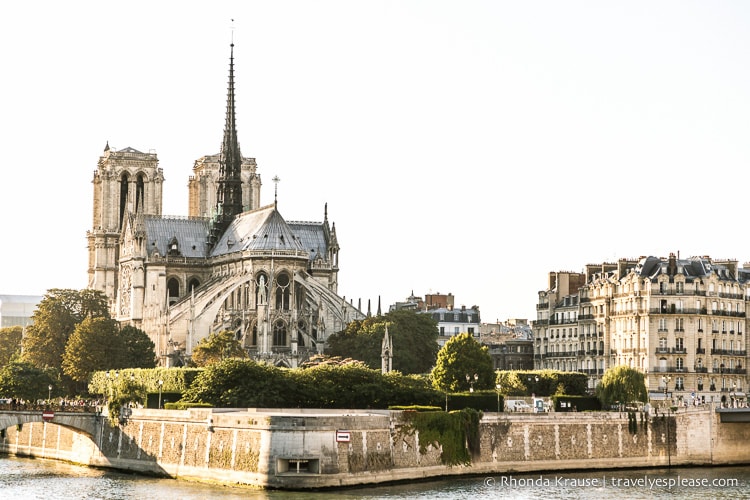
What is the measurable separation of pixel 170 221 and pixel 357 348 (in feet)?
102

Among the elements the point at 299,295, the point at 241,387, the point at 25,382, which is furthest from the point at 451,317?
the point at 241,387

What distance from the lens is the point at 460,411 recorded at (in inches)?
2945

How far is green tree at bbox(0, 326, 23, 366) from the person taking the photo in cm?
13075

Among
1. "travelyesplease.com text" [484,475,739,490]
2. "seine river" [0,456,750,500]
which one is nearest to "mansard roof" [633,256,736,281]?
"seine river" [0,456,750,500]

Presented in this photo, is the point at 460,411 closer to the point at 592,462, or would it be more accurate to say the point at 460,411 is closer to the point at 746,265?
the point at 592,462

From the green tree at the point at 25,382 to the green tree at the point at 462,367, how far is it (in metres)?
25.3

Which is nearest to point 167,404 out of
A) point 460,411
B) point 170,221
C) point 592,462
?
point 460,411

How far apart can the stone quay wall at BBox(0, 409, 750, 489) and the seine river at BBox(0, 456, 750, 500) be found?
0.89 meters

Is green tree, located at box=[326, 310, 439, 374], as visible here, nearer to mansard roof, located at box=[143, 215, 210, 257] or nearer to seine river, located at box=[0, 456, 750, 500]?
mansard roof, located at box=[143, 215, 210, 257]

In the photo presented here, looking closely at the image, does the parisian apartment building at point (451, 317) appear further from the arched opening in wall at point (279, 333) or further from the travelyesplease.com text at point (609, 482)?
the travelyesplease.com text at point (609, 482)

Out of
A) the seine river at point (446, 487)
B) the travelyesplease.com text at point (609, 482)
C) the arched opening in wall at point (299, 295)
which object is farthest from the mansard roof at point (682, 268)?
the travelyesplease.com text at point (609, 482)

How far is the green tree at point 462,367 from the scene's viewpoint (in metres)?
93.4

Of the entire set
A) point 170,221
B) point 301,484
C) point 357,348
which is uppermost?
point 170,221

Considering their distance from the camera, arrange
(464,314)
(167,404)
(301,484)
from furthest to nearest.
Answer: (464,314)
(167,404)
(301,484)
